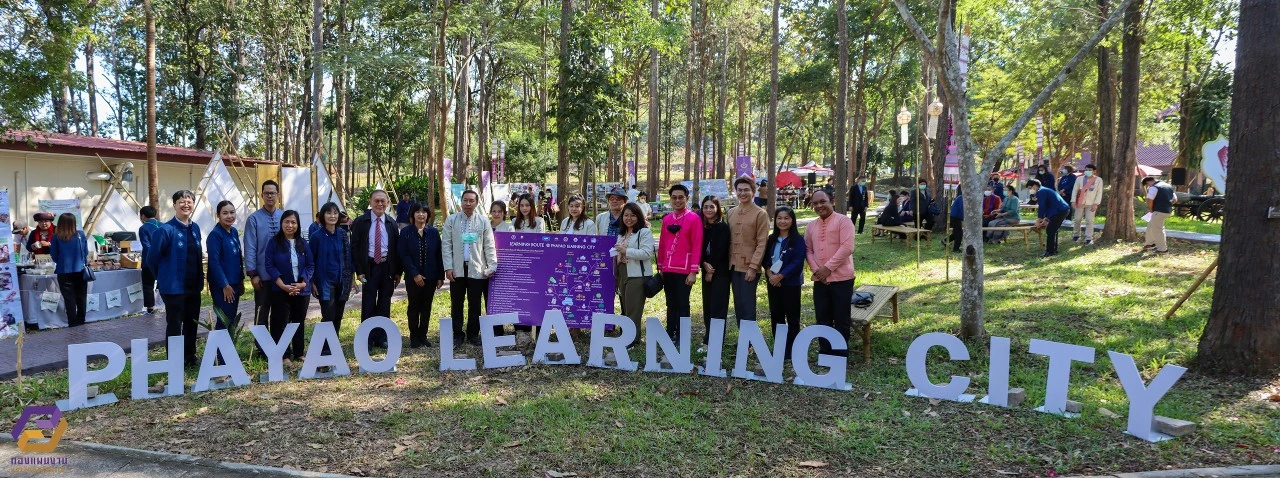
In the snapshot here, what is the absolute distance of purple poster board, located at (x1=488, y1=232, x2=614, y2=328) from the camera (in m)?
7.38

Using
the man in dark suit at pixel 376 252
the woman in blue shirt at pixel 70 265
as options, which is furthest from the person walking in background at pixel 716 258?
the woman in blue shirt at pixel 70 265

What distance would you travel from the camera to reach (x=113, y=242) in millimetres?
13195

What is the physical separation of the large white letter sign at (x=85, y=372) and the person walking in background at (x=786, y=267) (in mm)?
5084

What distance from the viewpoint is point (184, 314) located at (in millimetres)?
6426

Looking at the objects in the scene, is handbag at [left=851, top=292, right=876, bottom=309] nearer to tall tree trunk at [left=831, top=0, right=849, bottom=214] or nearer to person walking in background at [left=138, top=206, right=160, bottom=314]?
person walking in background at [left=138, top=206, right=160, bottom=314]

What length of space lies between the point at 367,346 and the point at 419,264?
1153 mm

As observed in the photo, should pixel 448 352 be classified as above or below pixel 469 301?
below

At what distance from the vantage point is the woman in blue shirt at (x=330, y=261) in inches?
262

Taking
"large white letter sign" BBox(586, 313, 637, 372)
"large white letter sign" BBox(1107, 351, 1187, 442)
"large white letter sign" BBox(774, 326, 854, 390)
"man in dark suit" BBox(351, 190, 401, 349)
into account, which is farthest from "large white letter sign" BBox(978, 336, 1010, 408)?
"man in dark suit" BBox(351, 190, 401, 349)

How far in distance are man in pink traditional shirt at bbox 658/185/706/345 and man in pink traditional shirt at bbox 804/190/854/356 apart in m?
1.04

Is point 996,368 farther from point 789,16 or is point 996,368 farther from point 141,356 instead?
point 789,16

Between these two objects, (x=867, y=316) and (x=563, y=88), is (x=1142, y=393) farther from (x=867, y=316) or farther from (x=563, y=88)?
(x=563, y=88)

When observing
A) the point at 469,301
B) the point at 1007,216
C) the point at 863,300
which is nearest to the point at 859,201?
the point at 1007,216

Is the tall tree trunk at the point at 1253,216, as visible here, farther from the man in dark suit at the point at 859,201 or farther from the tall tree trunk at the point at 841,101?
the man in dark suit at the point at 859,201
